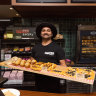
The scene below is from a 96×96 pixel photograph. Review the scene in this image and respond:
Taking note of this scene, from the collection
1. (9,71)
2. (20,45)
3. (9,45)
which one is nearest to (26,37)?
(20,45)

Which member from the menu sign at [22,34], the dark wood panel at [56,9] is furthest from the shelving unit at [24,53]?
the dark wood panel at [56,9]

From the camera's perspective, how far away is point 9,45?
2.54 m

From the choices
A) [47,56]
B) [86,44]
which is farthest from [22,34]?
[86,44]

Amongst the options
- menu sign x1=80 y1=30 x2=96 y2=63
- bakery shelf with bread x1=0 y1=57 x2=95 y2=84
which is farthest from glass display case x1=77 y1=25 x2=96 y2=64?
bakery shelf with bread x1=0 y1=57 x2=95 y2=84

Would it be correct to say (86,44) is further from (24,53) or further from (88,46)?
(24,53)

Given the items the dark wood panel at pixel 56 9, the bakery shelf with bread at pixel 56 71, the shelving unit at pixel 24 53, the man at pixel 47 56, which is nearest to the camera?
the bakery shelf with bread at pixel 56 71

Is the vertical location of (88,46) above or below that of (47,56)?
above

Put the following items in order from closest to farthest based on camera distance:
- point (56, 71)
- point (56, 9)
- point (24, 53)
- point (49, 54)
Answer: point (56, 71) < point (49, 54) < point (56, 9) < point (24, 53)

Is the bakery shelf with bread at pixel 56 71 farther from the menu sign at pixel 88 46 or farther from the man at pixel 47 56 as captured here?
the menu sign at pixel 88 46

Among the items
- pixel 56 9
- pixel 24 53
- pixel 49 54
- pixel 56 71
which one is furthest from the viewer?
pixel 24 53

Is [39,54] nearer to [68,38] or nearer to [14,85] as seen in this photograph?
[14,85]

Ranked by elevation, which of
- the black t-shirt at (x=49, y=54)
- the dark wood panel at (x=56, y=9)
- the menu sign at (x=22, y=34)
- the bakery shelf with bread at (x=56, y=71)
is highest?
the dark wood panel at (x=56, y=9)

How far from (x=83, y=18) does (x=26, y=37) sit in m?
1.36

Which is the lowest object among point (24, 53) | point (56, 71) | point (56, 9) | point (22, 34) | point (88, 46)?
point (56, 71)
